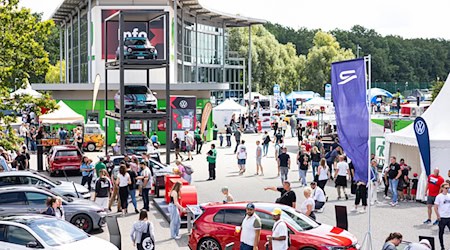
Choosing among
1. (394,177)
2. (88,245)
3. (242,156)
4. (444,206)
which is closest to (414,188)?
(394,177)

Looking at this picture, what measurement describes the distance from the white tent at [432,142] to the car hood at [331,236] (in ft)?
32.3

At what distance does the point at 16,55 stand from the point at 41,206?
8941 mm

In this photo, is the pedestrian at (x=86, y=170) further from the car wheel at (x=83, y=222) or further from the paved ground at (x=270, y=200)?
the car wheel at (x=83, y=222)

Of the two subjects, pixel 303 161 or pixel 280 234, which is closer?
pixel 280 234

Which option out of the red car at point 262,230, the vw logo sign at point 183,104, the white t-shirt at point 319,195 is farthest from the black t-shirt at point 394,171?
the vw logo sign at point 183,104

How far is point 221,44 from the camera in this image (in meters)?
79.6

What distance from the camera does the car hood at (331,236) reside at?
14969 mm

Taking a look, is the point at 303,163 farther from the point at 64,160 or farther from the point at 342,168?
the point at 64,160

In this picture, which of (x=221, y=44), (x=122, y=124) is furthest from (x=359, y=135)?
(x=221, y=44)

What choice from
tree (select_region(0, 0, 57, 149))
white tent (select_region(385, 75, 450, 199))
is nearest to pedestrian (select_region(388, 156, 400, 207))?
white tent (select_region(385, 75, 450, 199))

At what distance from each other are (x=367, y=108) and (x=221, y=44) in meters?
65.2

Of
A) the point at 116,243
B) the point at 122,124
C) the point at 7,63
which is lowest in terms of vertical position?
the point at 116,243

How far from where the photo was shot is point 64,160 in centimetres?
3247

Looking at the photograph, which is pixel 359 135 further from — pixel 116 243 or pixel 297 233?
pixel 116 243
